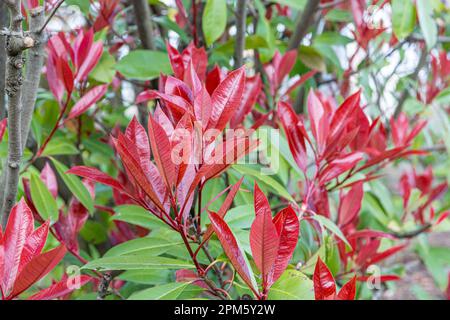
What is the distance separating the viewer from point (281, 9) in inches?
61.2

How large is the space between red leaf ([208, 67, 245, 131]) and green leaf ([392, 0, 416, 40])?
50 centimetres

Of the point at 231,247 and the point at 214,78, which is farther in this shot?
A: the point at 214,78

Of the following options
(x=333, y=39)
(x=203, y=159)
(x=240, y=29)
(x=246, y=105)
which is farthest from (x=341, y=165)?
(x=333, y=39)

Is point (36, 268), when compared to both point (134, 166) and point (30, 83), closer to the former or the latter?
point (134, 166)

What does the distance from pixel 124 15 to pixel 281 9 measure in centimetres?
44

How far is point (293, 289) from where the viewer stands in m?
0.69

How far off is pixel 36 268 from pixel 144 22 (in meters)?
0.66

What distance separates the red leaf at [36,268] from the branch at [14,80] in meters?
0.17

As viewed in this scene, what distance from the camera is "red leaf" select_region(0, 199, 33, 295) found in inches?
24.1

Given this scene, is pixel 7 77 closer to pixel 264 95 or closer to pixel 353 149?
pixel 353 149

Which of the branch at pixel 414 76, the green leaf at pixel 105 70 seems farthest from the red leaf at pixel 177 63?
the branch at pixel 414 76

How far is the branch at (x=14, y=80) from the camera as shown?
1.98 feet
